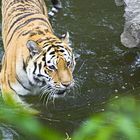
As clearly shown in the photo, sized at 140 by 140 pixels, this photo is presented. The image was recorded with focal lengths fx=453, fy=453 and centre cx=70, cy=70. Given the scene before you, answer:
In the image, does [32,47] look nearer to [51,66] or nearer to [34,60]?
[34,60]

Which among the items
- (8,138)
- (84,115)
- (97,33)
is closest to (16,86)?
(8,138)

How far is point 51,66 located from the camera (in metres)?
3.28

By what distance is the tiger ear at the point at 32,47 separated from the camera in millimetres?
3303

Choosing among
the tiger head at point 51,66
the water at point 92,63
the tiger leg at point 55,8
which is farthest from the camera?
the tiger leg at point 55,8

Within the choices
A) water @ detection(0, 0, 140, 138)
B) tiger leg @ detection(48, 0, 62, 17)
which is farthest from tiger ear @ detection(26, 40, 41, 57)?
tiger leg @ detection(48, 0, 62, 17)

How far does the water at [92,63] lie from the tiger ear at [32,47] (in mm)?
522

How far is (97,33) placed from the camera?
17.3 feet

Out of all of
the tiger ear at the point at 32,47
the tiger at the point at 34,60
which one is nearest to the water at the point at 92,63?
the tiger at the point at 34,60

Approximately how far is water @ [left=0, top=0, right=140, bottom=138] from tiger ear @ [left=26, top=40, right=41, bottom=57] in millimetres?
522

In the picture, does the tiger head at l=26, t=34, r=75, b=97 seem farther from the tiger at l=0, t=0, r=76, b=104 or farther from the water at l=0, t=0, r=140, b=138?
the water at l=0, t=0, r=140, b=138

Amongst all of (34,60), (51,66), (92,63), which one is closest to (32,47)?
(34,60)

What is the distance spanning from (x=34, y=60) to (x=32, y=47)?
100 mm

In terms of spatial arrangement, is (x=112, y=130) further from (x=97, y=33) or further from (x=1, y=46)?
(x=97, y=33)

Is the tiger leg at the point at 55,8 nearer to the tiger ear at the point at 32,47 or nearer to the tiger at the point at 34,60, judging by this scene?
the tiger at the point at 34,60
